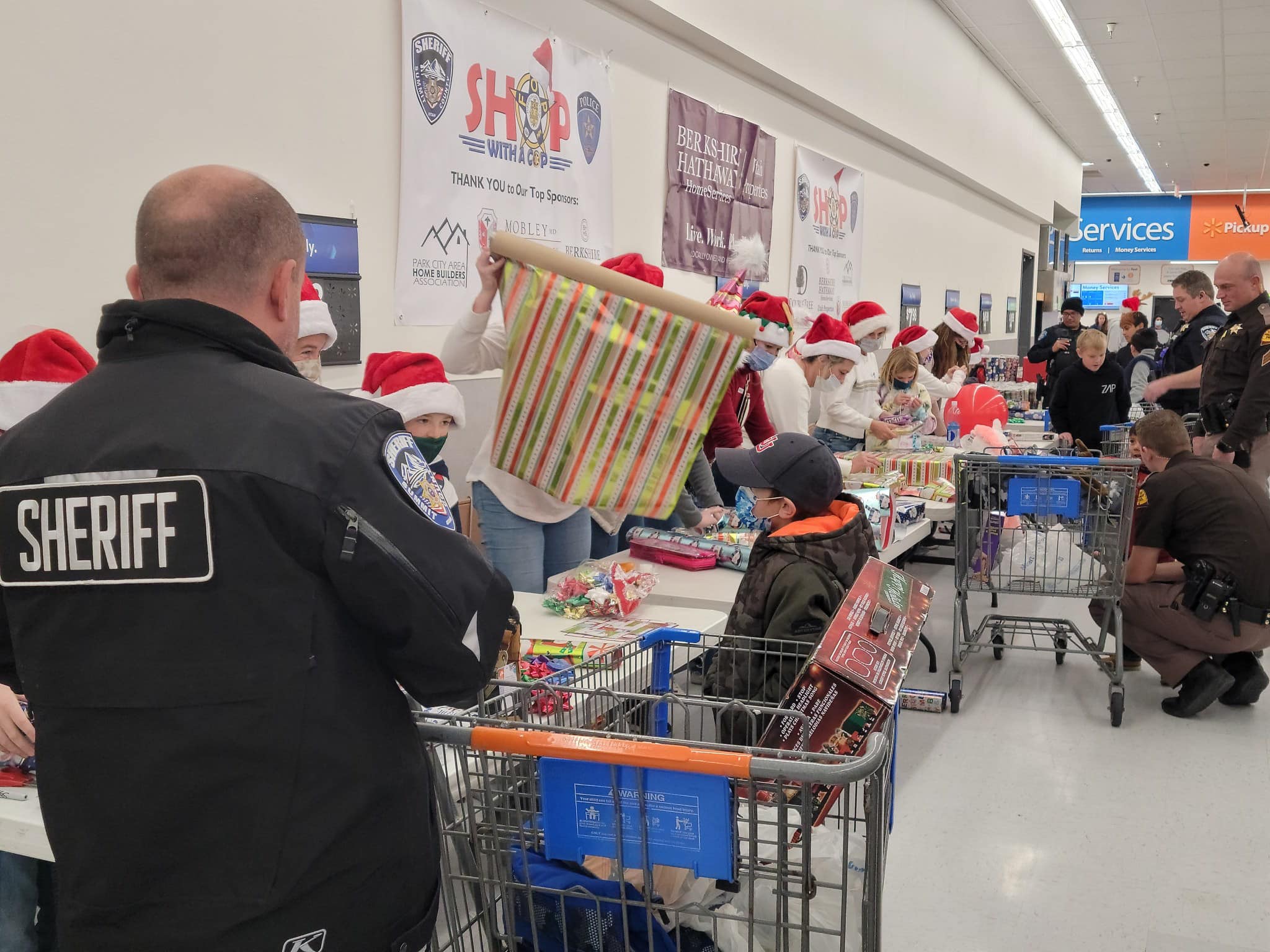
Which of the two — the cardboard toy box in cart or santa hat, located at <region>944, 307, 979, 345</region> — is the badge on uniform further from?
santa hat, located at <region>944, 307, 979, 345</region>

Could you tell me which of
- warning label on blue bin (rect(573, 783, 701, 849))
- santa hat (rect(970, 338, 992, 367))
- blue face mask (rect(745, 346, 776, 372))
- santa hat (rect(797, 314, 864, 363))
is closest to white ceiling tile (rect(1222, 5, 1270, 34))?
santa hat (rect(970, 338, 992, 367))

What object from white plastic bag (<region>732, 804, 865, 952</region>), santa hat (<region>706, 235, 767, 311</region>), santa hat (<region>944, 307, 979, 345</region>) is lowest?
white plastic bag (<region>732, 804, 865, 952</region>)

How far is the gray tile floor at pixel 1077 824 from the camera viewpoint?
2844 mm

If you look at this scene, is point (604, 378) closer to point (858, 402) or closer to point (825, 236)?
point (858, 402)

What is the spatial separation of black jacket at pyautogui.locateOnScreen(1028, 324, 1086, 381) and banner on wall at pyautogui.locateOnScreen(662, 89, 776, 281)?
123 inches

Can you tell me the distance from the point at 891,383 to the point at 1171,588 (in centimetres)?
271

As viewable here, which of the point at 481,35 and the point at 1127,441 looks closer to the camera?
the point at 481,35

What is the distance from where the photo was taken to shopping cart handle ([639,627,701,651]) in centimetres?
208

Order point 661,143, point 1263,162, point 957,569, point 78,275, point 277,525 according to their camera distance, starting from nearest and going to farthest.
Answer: point 277,525, point 78,275, point 957,569, point 661,143, point 1263,162

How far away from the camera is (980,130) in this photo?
12531mm

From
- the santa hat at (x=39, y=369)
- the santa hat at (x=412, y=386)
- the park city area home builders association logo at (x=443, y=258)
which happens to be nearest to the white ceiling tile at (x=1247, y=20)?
the park city area home builders association logo at (x=443, y=258)

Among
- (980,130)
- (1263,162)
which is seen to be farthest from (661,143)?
(1263,162)

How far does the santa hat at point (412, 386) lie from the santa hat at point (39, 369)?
0.93 meters

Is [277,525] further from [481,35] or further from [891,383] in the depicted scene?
[891,383]
